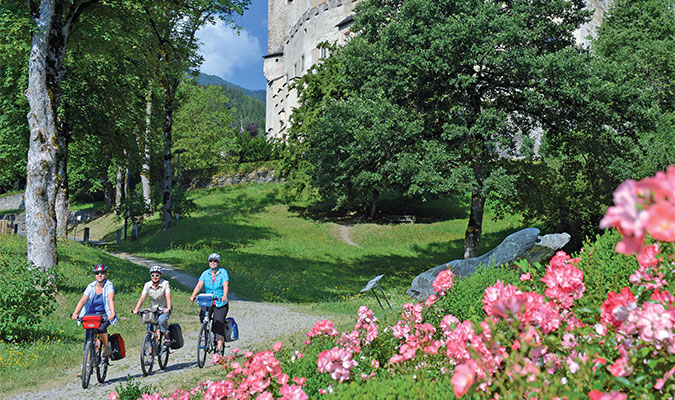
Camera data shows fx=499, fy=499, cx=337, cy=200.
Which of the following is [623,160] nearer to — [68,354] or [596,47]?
[68,354]

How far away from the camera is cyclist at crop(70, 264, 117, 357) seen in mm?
8242

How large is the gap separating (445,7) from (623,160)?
28.2 feet

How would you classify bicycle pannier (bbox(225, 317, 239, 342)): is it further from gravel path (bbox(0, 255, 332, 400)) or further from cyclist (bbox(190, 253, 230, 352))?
gravel path (bbox(0, 255, 332, 400))

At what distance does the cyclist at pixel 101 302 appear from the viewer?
824cm

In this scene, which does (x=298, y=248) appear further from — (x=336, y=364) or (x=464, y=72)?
(x=336, y=364)

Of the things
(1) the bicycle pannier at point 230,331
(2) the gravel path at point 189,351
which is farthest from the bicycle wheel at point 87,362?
(1) the bicycle pannier at point 230,331

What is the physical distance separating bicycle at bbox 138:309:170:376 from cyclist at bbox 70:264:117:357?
0.58 m

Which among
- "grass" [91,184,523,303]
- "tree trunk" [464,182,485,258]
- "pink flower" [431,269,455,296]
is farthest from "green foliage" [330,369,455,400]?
"tree trunk" [464,182,485,258]

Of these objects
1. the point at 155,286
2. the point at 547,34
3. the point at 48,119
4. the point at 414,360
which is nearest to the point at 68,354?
the point at 155,286

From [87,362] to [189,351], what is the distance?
2.83m

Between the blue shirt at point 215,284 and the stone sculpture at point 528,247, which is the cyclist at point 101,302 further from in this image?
the stone sculpture at point 528,247

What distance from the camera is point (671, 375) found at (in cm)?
274

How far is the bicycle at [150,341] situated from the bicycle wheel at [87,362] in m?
0.78

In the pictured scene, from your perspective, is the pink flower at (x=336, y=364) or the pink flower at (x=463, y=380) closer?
the pink flower at (x=463, y=380)
